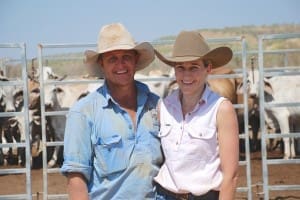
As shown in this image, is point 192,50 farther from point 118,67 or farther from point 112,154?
point 112,154

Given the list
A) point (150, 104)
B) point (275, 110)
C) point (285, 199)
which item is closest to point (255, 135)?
point (275, 110)

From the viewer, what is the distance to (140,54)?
326 centimetres

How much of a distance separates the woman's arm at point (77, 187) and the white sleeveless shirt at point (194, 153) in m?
0.38

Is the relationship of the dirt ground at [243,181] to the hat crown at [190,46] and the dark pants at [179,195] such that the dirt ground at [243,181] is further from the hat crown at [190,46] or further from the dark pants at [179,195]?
the hat crown at [190,46]

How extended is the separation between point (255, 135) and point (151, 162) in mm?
10360

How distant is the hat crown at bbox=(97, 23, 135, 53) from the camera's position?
3.07m

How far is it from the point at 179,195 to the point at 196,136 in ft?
1.04

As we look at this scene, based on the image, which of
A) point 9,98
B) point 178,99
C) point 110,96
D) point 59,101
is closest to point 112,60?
point 110,96

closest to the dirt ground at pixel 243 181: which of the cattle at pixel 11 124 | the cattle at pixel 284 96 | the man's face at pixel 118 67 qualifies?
the cattle at pixel 284 96

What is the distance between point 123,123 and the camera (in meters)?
3.04

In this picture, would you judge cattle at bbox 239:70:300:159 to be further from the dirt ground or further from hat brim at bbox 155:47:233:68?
hat brim at bbox 155:47:233:68

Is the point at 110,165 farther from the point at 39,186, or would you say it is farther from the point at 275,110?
the point at 275,110

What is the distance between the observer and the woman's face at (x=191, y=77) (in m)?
3.01

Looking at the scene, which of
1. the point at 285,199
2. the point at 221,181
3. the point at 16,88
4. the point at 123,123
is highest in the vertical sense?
the point at 16,88
